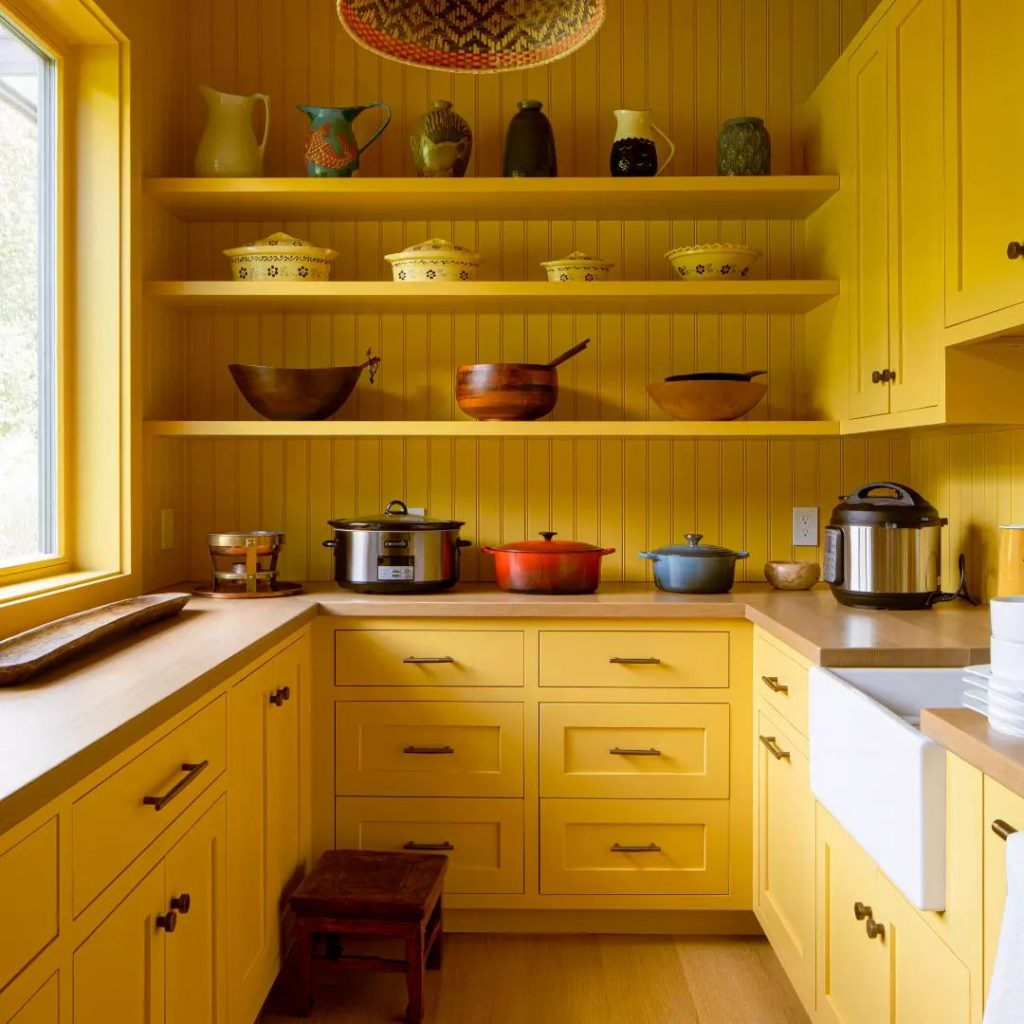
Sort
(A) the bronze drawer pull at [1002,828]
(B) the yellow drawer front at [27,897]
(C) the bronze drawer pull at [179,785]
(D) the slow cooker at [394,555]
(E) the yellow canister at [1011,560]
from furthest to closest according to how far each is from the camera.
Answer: (D) the slow cooker at [394,555] → (E) the yellow canister at [1011,560] → (C) the bronze drawer pull at [179,785] → (A) the bronze drawer pull at [1002,828] → (B) the yellow drawer front at [27,897]

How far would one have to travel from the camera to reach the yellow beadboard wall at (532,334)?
2.91 meters

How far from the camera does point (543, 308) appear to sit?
2859 mm

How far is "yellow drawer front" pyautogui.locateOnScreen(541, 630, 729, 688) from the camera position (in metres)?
2.41

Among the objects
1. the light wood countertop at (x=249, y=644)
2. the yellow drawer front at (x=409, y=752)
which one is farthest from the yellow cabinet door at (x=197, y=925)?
the yellow drawer front at (x=409, y=752)

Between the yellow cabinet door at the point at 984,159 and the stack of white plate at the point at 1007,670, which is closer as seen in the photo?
the stack of white plate at the point at 1007,670

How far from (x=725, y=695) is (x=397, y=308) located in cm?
140

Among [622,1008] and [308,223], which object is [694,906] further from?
[308,223]

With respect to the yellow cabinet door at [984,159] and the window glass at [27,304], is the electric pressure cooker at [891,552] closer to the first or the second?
the yellow cabinet door at [984,159]

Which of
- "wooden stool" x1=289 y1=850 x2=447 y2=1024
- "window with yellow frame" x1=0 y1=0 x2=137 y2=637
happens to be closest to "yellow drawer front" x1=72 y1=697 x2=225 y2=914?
"wooden stool" x1=289 y1=850 x2=447 y2=1024

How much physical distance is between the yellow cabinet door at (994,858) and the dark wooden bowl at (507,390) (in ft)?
5.69

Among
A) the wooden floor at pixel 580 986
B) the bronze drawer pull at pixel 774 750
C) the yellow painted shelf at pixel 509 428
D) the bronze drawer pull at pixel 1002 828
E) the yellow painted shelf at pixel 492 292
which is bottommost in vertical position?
the wooden floor at pixel 580 986

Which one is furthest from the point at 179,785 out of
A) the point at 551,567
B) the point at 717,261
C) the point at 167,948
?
the point at 717,261

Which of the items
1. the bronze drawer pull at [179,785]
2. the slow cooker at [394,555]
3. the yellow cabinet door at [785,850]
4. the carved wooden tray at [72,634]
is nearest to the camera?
the bronze drawer pull at [179,785]

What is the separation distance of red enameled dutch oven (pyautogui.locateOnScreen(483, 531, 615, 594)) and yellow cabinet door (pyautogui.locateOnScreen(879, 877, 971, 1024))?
4.03 feet
